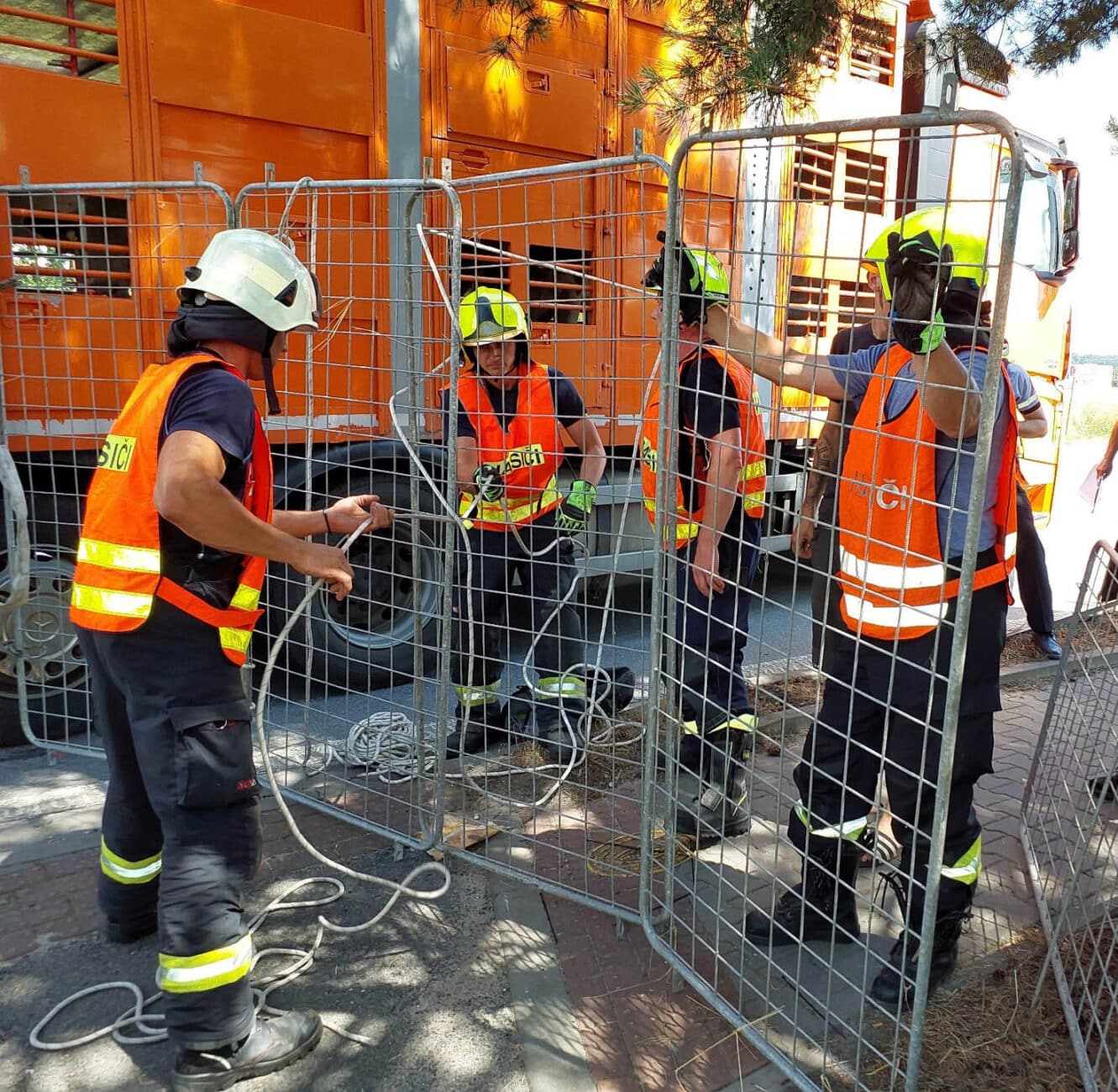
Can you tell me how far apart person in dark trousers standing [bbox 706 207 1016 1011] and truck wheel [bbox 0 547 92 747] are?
2972 mm

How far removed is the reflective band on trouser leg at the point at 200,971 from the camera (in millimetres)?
2201

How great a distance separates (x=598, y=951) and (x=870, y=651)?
1175mm

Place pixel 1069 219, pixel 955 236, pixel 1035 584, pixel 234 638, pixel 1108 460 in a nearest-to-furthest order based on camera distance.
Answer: pixel 955 236 → pixel 234 638 → pixel 1108 460 → pixel 1035 584 → pixel 1069 219

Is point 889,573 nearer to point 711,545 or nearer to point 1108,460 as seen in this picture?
point 711,545

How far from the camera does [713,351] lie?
10.3 ft

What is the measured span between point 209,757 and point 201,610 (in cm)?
35

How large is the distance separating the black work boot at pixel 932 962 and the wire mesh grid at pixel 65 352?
318cm

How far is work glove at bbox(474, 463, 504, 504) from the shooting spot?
336 cm

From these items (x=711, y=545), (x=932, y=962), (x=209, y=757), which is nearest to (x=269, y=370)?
(x=209, y=757)

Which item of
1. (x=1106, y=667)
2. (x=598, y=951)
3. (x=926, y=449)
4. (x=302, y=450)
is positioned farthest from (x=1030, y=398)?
(x=302, y=450)

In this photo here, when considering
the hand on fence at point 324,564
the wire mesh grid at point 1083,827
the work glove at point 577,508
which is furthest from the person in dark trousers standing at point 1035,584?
the hand on fence at point 324,564

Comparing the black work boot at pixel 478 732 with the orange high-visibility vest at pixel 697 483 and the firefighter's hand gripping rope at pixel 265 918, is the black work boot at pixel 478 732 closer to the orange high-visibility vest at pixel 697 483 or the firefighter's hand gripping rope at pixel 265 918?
the firefighter's hand gripping rope at pixel 265 918

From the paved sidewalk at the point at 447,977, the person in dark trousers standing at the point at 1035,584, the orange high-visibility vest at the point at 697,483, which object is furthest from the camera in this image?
the person in dark trousers standing at the point at 1035,584

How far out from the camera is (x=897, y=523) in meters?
2.24
